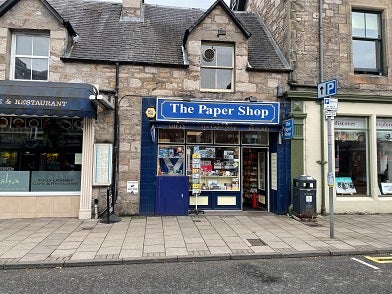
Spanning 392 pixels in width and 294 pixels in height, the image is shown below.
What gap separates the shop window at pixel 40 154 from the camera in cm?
957

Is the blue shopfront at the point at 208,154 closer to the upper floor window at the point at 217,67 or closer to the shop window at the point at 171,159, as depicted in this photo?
the shop window at the point at 171,159

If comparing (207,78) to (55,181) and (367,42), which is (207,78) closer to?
(55,181)

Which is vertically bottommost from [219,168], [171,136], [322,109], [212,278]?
[212,278]

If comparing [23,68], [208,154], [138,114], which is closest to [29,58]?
[23,68]

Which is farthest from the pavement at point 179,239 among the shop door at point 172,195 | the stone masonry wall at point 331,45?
the stone masonry wall at point 331,45

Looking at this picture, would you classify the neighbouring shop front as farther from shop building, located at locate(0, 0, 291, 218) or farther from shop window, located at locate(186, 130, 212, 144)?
shop window, located at locate(186, 130, 212, 144)

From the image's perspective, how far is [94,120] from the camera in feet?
31.6

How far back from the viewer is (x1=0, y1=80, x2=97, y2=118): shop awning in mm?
8336

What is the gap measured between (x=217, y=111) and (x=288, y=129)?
239 cm

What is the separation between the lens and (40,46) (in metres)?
9.87

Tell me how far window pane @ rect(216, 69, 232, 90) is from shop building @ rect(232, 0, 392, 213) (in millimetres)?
2108

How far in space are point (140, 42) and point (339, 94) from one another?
722cm

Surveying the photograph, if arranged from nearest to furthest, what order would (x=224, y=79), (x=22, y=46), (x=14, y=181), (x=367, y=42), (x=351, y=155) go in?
(x=14, y=181) < (x=22, y=46) < (x=224, y=79) < (x=351, y=155) < (x=367, y=42)

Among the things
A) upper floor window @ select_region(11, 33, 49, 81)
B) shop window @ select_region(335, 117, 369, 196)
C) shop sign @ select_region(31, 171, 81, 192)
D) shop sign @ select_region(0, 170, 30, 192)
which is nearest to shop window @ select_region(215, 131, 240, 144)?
shop window @ select_region(335, 117, 369, 196)
